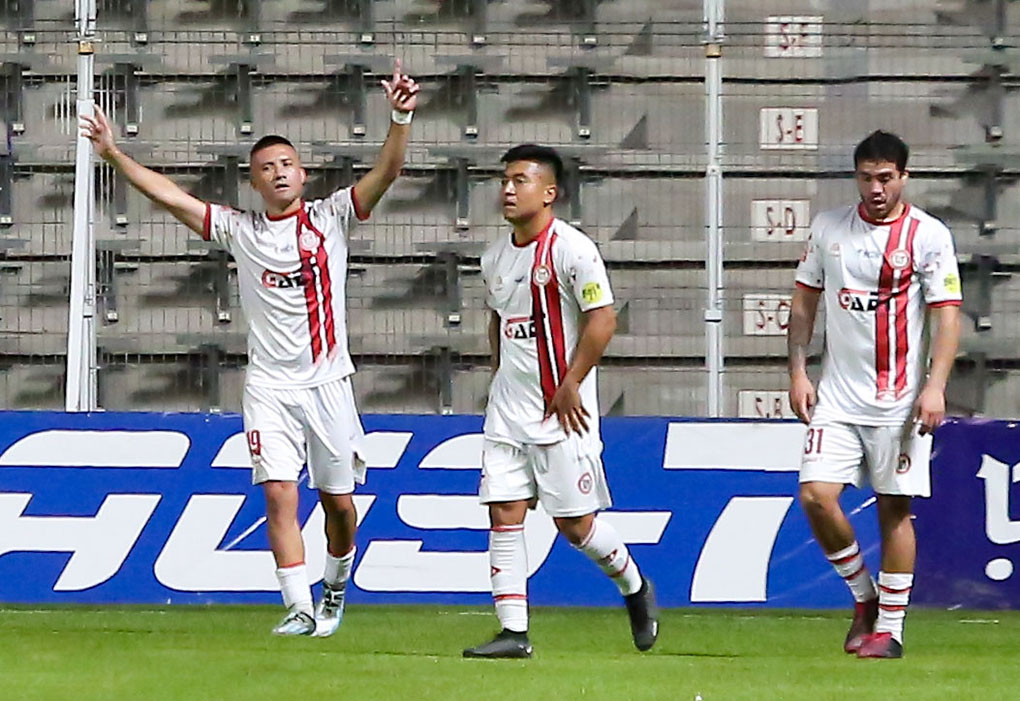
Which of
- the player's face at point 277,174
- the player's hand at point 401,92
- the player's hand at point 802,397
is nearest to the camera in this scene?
the player's hand at point 802,397

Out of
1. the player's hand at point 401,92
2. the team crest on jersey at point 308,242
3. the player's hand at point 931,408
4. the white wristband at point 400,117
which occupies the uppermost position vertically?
the player's hand at point 401,92

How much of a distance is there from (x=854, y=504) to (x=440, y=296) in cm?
225

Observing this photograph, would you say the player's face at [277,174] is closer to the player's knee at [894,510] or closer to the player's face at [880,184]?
the player's face at [880,184]

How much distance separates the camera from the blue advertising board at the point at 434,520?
7.91 metres

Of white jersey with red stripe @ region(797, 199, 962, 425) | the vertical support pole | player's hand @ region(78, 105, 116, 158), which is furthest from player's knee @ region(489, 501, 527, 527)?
the vertical support pole

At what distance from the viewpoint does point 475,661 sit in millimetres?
A: 5629

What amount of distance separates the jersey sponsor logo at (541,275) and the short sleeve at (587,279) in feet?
0.22

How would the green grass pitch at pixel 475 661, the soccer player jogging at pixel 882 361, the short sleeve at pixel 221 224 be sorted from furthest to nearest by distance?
the short sleeve at pixel 221 224, the soccer player jogging at pixel 882 361, the green grass pitch at pixel 475 661

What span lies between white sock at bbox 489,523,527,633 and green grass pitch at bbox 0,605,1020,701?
183mm

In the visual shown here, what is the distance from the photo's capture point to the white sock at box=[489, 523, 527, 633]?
19.1 feet

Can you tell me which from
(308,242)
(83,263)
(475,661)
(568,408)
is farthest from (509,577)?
(83,263)

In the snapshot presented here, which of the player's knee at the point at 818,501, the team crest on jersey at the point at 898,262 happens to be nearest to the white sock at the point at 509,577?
the player's knee at the point at 818,501

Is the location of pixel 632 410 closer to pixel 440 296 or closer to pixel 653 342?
pixel 653 342

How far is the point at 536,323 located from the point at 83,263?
→ 330 centimetres
